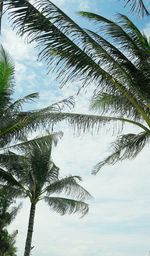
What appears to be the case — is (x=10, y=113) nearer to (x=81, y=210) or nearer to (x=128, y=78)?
(x=128, y=78)

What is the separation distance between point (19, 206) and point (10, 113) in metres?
18.0

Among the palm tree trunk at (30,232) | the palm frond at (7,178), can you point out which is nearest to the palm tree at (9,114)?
the palm frond at (7,178)

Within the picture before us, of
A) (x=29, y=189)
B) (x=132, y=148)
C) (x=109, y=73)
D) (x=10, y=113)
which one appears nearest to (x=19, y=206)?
(x=29, y=189)

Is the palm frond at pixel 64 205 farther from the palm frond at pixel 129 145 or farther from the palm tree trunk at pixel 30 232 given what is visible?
the palm frond at pixel 129 145

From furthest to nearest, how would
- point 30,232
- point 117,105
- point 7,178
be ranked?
1. point 30,232
2. point 7,178
3. point 117,105

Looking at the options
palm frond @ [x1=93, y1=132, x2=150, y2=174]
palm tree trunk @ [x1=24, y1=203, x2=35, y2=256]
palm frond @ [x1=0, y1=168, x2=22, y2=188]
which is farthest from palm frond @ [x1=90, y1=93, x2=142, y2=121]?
palm tree trunk @ [x1=24, y1=203, x2=35, y2=256]

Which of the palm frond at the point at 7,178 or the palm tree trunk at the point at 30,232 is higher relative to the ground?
the palm frond at the point at 7,178

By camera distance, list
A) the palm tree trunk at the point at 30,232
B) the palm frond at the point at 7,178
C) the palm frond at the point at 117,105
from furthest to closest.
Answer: the palm tree trunk at the point at 30,232 < the palm frond at the point at 7,178 < the palm frond at the point at 117,105

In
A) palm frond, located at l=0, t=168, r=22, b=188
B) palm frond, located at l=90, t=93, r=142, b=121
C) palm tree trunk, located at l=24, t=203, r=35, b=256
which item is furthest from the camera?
palm tree trunk, located at l=24, t=203, r=35, b=256

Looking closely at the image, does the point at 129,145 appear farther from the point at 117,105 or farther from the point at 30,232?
the point at 30,232

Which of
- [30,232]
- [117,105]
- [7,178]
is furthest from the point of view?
[30,232]

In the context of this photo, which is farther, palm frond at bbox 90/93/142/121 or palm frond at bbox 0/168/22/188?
palm frond at bbox 0/168/22/188

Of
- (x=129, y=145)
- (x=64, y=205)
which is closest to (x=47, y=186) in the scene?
(x=64, y=205)

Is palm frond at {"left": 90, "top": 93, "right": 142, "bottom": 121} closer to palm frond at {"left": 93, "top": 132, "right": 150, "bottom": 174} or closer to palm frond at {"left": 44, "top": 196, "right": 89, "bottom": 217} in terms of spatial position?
palm frond at {"left": 93, "top": 132, "right": 150, "bottom": 174}
